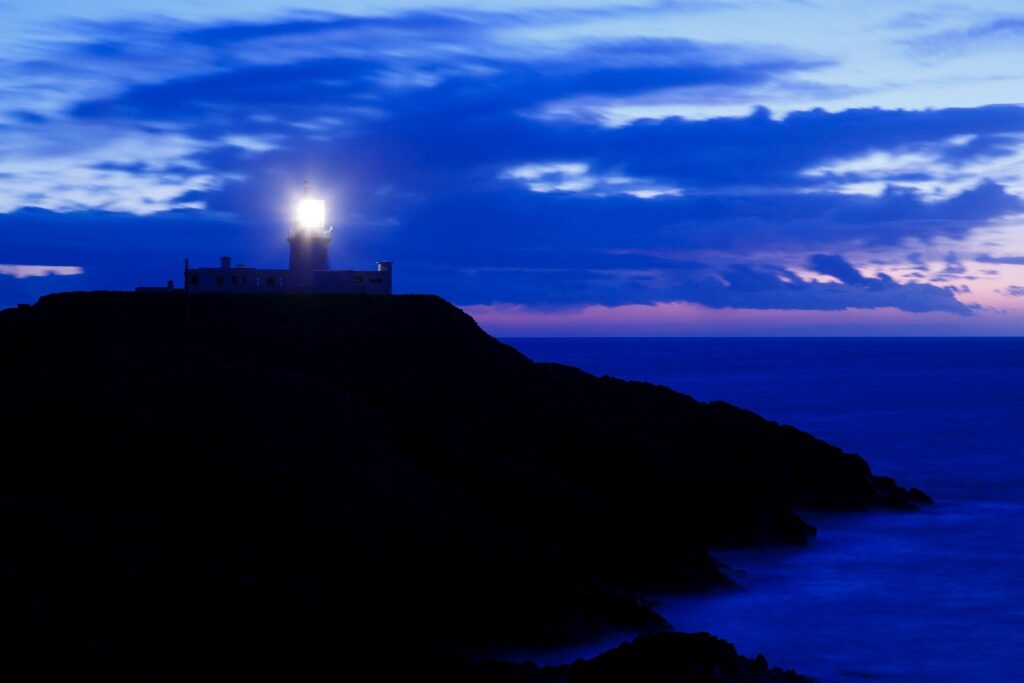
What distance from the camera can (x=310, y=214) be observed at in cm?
4622

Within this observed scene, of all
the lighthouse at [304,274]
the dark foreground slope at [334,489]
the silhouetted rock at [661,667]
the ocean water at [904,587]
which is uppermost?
the lighthouse at [304,274]

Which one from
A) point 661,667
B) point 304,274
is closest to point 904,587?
point 661,667

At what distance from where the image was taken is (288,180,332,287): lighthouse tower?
45.6 m

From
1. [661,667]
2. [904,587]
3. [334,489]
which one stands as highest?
[334,489]

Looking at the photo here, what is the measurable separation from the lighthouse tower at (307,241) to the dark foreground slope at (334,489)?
5.67 meters

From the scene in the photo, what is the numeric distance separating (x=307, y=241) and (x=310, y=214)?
1.31 meters

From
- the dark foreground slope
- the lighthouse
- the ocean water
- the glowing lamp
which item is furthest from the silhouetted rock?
the glowing lamp

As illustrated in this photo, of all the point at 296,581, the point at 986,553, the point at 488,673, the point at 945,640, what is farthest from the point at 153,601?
the point at 986,553

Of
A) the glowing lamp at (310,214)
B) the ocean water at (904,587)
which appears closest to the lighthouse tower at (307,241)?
the glowing lamp at (310,214)

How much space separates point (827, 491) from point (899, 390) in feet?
221

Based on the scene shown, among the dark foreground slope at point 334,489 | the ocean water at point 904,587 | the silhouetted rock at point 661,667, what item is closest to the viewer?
the silhouetted rock at point 661,667

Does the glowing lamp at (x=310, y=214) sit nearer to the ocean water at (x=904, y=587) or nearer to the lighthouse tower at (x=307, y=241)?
the lighthouse tower at (x=307, y=241)

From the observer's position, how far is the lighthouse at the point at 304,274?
42719mm

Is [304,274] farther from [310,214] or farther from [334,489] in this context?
[334,489]
